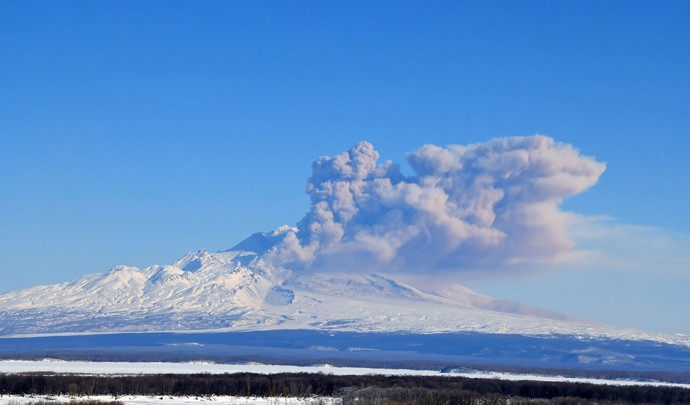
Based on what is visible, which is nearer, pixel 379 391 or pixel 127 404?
pixel 127 404

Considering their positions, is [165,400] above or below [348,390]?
below

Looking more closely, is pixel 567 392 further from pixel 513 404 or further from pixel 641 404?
pixel 513 404

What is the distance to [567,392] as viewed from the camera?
126 metres

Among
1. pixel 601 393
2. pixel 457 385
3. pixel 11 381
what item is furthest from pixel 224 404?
pixel 601 393

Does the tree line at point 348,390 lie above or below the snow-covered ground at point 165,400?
above

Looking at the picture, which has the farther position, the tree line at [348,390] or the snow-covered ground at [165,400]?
the tree line at [348,390]

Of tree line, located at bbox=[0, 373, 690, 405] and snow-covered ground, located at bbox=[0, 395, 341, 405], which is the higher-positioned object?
tree line, located at bbox=[0, 373, 690, 405]

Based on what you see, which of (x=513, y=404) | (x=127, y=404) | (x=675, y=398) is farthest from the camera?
(x=675, y=398)

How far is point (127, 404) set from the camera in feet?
268

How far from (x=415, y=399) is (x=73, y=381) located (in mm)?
45527

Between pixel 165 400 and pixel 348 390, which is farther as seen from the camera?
pixel 348 390

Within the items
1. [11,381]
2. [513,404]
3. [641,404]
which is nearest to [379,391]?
[513,404]

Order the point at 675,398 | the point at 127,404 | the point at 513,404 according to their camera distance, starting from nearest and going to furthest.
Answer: the point at 127,404 → the point at 513,404 → the point at 675,398

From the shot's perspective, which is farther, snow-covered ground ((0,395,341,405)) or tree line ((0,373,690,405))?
tree line ((0,373,690,405))
